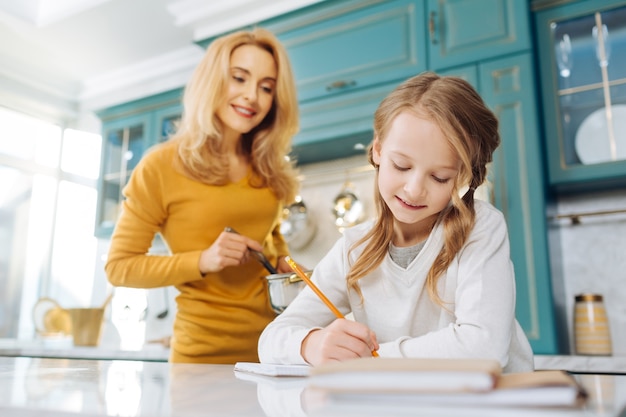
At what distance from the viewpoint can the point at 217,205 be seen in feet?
4.26

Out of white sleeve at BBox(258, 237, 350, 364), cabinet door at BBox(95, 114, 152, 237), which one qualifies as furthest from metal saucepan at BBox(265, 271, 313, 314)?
cabinet door at BBox(95, 114, 152, 237)

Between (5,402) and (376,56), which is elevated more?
(376,56)

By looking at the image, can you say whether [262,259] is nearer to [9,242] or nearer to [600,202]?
[600,202]

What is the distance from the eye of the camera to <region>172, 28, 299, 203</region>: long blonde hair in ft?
4.33

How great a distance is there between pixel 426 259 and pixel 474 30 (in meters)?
1.47

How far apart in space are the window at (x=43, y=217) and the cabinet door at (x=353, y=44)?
2.04 metres

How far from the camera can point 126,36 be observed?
10.6ft

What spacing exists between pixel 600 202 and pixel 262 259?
1531 millimetres

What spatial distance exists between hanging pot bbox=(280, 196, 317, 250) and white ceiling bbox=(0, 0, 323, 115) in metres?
0.93

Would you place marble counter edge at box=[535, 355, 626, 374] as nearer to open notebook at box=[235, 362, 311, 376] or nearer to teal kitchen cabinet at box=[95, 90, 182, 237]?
open notebook at box=[235, 362, 311, 376]

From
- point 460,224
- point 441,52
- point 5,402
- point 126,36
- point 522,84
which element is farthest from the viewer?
point 126,36

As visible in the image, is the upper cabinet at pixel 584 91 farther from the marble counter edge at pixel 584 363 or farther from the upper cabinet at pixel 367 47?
the marble counter edge at pixel 584 363

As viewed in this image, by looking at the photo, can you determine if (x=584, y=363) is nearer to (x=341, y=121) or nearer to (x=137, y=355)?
(x=341, y=121)

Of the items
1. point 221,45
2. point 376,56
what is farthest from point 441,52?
point 221,45
